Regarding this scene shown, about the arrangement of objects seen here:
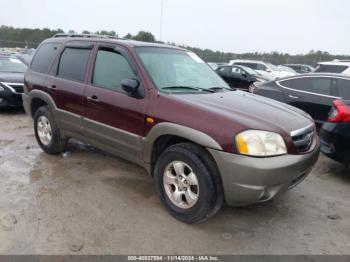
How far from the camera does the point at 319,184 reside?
4.69 m

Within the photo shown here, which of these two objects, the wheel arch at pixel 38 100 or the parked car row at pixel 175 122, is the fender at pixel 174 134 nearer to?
the parked car row at pixel 175 122

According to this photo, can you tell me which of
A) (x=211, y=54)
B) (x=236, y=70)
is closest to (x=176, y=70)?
(x=236, y=70)

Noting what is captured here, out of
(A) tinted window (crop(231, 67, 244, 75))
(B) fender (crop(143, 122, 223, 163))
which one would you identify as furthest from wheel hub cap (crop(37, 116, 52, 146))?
(A) tinted window (crop(231, 67, 244, 75))

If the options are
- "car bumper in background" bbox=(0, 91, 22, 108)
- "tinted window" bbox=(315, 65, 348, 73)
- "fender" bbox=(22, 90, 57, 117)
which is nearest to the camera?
"fender" bbox=(22, 90, 57, 117)

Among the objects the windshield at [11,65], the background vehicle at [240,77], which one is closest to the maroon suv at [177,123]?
the windshield at [11,65]

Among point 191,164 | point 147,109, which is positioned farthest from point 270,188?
point 147,109

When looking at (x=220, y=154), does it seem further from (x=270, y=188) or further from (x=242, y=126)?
(x=270, y=188)

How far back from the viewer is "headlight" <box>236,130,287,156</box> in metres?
3.05

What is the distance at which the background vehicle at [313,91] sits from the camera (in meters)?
6.60

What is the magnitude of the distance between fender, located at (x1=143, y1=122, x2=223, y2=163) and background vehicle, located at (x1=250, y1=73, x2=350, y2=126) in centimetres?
418

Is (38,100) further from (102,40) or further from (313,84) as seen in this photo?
(313,84)

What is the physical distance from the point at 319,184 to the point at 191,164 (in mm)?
2321

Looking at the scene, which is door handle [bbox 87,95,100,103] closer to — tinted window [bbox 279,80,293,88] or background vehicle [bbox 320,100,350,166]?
background vehicle [bbox 320,100,350,166]

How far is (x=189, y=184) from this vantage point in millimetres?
3398
